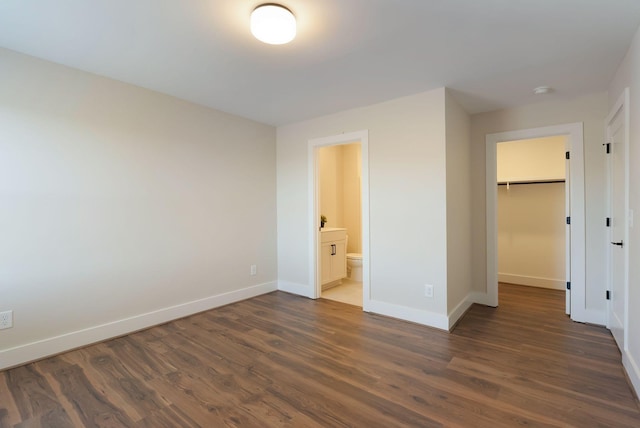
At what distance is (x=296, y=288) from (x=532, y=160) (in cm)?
408

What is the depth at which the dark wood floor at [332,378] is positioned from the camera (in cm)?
180

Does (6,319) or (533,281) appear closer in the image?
(6,319)

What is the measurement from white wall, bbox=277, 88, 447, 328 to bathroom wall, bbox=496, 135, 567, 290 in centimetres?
215

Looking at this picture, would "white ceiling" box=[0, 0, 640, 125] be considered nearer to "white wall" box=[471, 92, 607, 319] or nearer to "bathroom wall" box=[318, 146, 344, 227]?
"white wall" box=[471, 92, 607, 319]

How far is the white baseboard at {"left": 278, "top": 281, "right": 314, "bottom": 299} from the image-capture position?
426 cm

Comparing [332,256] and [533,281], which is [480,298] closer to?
[533,281]

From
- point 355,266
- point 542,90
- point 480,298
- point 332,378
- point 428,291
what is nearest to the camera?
point 332,378

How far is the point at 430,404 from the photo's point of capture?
190 centimetres

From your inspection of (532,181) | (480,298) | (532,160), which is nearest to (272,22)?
(480,298)

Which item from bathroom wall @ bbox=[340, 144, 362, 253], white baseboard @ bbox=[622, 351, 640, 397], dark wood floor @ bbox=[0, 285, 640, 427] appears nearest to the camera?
dark wood floor @ bbox=[0, 285, 640, 427]

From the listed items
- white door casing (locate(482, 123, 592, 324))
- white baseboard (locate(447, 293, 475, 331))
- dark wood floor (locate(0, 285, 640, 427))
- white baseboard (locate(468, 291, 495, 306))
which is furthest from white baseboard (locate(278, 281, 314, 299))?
white door casing (locate(482, 123, 592, 324))

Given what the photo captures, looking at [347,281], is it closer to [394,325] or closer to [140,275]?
[394,325]

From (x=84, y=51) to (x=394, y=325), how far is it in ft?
12.0

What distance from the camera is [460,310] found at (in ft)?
11.3
